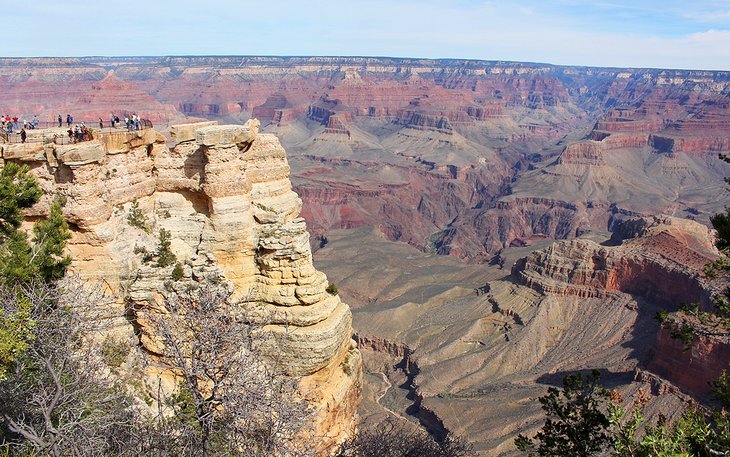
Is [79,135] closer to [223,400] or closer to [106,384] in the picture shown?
[106,384]

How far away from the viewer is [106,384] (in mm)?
14820

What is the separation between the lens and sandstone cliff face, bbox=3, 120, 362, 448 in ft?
Result: 61.9

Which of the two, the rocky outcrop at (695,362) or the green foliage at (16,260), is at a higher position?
the green foliage at (16,260)

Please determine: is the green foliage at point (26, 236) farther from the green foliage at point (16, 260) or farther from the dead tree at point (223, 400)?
the dead tree at point (223, 400)

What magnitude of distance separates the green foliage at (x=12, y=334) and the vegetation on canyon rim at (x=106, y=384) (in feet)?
0.10

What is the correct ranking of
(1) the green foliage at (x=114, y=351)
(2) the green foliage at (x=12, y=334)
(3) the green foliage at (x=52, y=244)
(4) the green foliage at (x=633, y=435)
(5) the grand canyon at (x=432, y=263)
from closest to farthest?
(4) the green foliage at (x=633, y=435), (2) the green foliage at (x=12, y=334), (1) the green foliage at (x=114, y=351), (3) the green foliage at (x=52, y=244), (5) the grand canyon at (x=432, y=263)

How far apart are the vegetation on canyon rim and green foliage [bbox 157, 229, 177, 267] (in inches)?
125

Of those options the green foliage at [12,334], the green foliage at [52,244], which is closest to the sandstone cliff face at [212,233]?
the green foliage at [52,244]

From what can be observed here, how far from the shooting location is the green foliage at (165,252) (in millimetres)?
19984

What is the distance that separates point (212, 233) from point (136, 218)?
303 centimetres

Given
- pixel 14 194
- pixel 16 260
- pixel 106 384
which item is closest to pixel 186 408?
pixel 106 384

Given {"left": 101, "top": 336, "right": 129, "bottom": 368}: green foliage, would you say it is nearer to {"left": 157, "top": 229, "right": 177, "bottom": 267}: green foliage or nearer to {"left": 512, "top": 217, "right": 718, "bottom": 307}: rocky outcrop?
{"left": 157, "top": 229, "right": 177, "bottom": 267}: green foliage

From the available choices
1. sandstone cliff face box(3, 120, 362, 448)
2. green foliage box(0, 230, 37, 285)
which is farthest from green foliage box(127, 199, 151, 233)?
green foliage box(0, 230, 37, 285)

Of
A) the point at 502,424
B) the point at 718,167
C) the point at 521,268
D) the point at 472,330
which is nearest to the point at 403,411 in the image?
the point at 502,424
